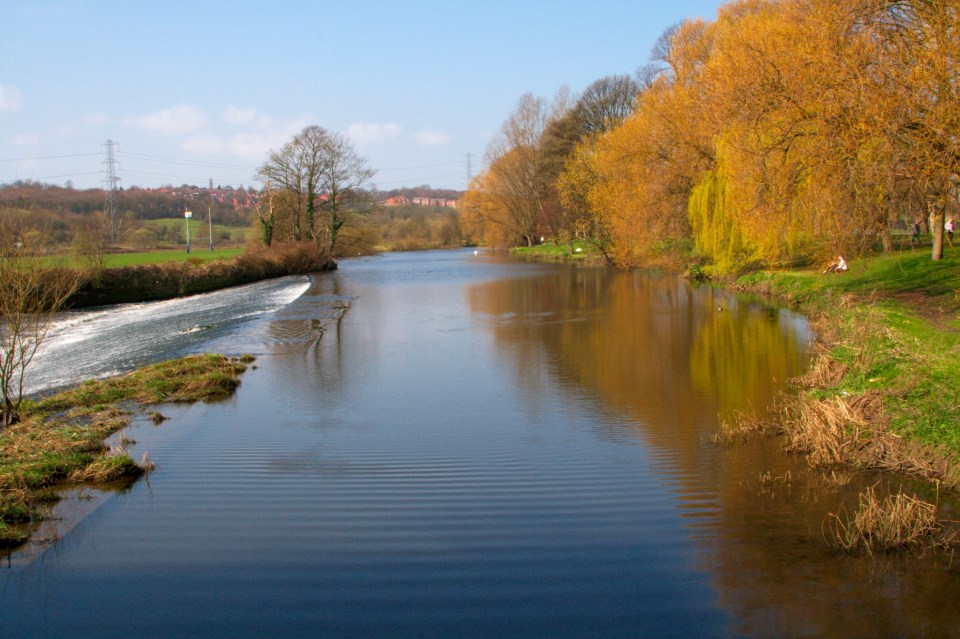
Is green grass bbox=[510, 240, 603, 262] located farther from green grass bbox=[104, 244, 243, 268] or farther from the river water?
the river water

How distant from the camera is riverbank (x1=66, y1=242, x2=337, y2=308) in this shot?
28.4 m

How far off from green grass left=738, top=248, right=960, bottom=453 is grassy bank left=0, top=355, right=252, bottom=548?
7609 mm

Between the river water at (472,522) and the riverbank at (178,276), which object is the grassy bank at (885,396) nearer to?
the river water at (472,522)

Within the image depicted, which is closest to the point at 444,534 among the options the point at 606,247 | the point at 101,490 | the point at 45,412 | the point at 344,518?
the point at 344,518

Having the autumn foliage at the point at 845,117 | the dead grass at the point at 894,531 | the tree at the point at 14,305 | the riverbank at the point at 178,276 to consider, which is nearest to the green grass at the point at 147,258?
the riverbank at the point at 178,276

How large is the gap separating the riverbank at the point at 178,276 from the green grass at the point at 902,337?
22.7 meters

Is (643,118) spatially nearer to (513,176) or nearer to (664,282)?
(664,282)

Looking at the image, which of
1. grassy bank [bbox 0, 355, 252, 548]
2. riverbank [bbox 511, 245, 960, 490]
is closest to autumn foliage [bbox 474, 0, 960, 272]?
riverbank [bbox 511, 245, 960, 490]

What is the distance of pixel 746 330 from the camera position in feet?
54.5

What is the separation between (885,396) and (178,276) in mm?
29589

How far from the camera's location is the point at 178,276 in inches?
1258

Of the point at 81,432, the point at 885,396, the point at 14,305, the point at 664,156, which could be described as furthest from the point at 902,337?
the point at 664,156

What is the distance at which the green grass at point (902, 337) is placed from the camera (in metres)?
7.28

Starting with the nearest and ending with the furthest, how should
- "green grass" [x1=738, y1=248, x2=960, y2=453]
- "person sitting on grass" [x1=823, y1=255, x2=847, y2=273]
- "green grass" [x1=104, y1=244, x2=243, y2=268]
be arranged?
1. "green grass" [x1=738, y1=248, x2=960, y2=453]
2. "person sitting on grass" [x1=823, y1=255, x2=847, y2=273]
3. "green grass" [x1=104, y1=244, x2=243, y2=268]
